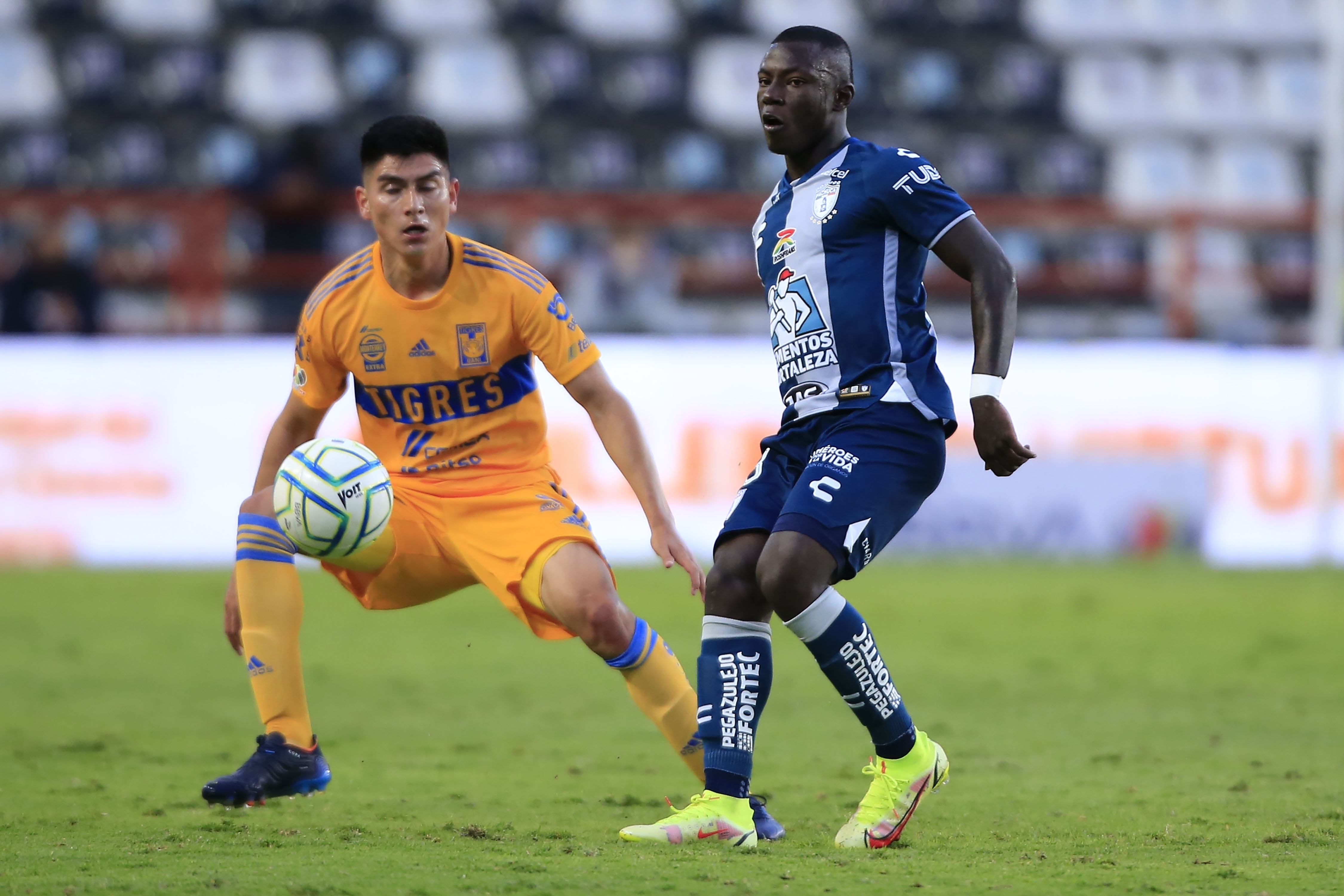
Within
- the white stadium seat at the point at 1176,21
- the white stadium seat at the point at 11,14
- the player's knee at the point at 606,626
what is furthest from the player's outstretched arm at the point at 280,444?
the white stadium seat at the point at 1176,21

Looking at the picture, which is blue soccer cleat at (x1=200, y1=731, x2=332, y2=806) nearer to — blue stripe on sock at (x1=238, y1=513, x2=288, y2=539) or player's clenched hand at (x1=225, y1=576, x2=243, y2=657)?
player's clenched hand at (x1=225, y1=576, x2=243, y2=657)

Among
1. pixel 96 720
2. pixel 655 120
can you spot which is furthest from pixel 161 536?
pixel 655 120

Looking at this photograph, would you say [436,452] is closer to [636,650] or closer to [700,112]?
[636,650]

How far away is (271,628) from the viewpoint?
17.0ft

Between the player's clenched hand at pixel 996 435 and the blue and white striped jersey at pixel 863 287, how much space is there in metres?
0.35

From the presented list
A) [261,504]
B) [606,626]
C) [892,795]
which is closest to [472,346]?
[261,504]

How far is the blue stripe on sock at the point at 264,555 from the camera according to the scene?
5172mm

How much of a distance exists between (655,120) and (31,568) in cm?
1199

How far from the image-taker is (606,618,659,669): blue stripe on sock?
4898 millimetres

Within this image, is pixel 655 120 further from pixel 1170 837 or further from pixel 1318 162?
pixel 1170 837

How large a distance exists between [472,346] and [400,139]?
680 millimetres

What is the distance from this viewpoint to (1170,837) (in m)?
4.59

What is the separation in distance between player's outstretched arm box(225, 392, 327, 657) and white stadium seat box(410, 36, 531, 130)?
17398 millimetres

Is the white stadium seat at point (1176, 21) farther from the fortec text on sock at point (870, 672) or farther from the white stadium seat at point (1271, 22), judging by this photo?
the fortec text on sock at point (870, 672)
